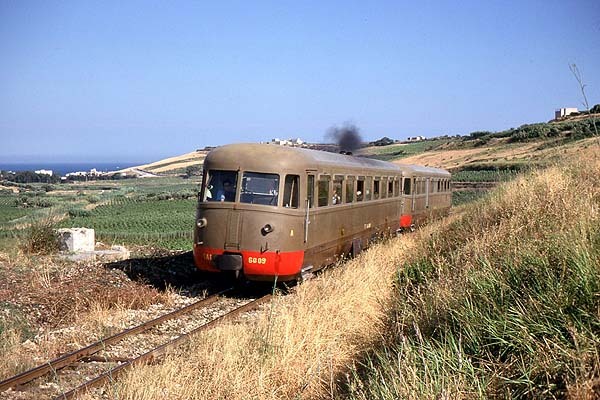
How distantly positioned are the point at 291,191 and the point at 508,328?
7.48 meters

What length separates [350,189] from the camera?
50.8ft

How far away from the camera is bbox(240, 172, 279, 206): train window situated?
12.2 metres

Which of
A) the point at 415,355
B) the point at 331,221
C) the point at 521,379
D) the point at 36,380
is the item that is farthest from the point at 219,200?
the point at 521,379

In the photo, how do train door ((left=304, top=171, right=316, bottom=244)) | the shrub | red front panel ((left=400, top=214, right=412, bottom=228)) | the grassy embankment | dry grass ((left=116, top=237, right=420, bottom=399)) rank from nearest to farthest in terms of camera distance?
the grassy embankment → dry grass ((left=116, top=237, right=420, bottom=399)) → train door ((left=304, top=171, right=316, bottom=244)) → red front panel ((left=400, top=214, right=412, bottom=228)) → the shrub

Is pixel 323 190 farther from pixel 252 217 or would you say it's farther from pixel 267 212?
pixel 252 217

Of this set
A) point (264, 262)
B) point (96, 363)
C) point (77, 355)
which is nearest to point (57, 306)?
point (77, 355)

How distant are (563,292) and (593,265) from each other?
0.32 m

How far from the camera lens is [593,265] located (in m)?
5.22

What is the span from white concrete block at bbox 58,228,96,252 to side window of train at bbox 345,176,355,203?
25.3 ft

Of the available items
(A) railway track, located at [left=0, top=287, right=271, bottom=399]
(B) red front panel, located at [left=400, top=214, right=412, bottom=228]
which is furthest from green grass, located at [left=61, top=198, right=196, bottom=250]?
(A) railway track, located at [left=0, top=287, right=271, bottom=399]

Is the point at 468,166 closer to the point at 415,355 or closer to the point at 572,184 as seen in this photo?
the point at 572,184

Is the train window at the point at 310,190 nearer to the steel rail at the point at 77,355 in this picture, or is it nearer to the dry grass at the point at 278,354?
the dry grass at the point at 278,354

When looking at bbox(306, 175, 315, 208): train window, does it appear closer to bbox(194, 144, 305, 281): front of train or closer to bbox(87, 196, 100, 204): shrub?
bbox(194, 144, 305, 281): front of train

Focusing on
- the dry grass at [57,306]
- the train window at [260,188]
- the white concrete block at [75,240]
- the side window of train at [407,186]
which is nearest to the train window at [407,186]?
the side window of train at [407,186]
